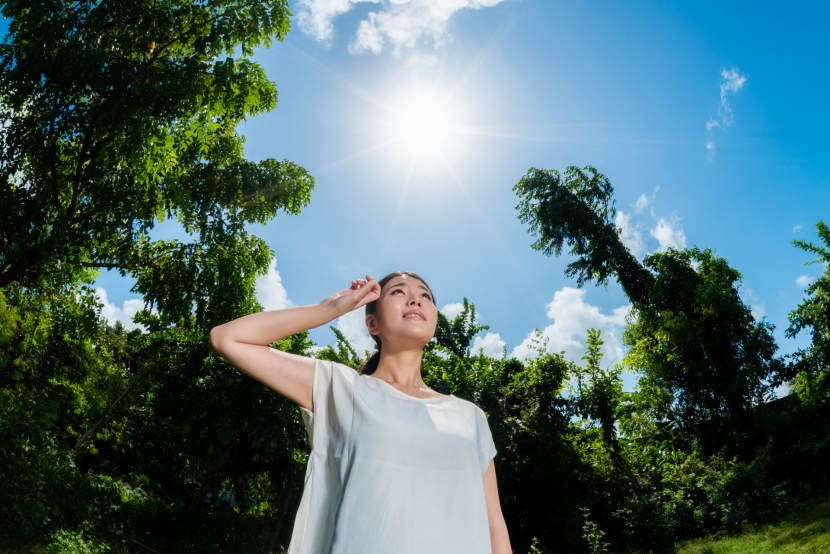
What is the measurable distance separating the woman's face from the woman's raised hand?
0.11 m

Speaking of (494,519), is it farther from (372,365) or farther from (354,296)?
(354,296)

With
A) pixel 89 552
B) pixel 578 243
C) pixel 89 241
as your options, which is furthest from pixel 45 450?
pixel 578 243

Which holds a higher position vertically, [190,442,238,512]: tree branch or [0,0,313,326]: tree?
[0,0,313,326]: tree

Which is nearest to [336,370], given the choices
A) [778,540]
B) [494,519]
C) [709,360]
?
[494,519]

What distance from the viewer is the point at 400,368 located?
1.83 meters

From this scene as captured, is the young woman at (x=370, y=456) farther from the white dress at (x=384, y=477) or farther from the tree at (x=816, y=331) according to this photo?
the tree at (x=816, y=331)

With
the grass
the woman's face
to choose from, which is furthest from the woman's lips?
the grass

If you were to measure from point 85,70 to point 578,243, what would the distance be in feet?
49.2

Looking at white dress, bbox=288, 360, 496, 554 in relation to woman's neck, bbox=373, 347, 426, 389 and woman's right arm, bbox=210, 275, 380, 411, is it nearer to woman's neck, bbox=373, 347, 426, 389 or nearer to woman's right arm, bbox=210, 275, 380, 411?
woman's right arm, bbox=210, 275, 380, 411

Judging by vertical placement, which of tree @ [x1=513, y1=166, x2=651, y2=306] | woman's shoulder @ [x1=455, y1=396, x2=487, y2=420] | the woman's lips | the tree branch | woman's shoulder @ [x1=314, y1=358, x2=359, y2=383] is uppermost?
tree @ [x1=513, y1=166, x2=651, y2=306]

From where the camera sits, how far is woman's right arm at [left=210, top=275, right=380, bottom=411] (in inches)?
60.1

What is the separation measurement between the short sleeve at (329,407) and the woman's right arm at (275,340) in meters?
0.03

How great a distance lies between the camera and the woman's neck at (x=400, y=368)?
1.83 m

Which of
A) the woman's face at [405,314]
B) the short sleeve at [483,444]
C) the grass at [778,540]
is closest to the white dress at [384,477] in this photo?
the short sleeve at [483,444]
